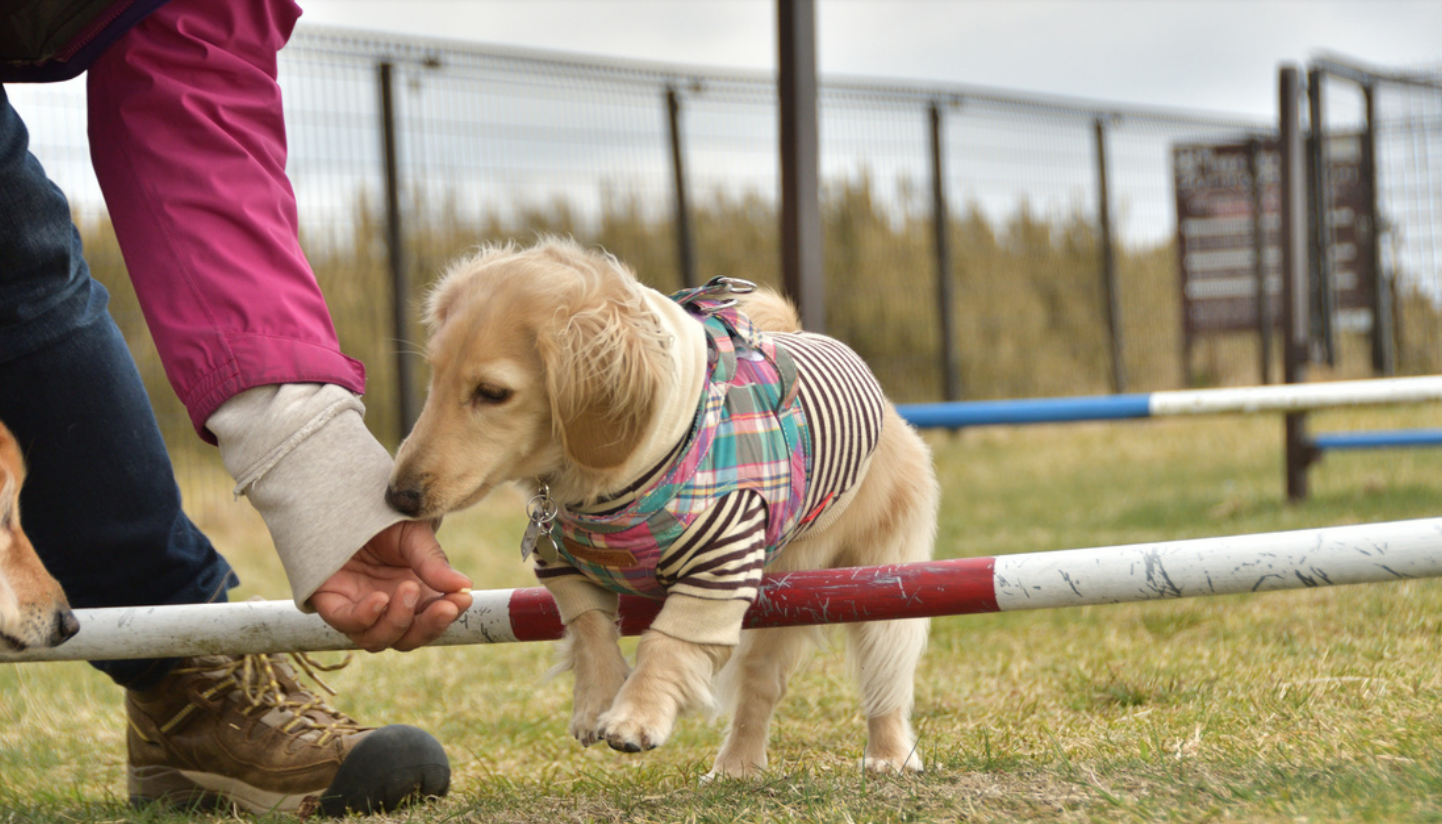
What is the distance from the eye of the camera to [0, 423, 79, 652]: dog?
1546 millimetres

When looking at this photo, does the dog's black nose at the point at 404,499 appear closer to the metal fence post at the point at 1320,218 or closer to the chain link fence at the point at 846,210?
the chain link fence at the point at 846,210

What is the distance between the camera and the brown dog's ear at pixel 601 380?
151 centimetres

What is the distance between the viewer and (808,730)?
2418mm

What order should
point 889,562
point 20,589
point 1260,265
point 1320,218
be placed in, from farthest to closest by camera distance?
point 1260,265 → point 1320,218 → point 889,562 → point 20,589

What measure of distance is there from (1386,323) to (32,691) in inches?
330

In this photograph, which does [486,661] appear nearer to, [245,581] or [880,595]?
[245,581]

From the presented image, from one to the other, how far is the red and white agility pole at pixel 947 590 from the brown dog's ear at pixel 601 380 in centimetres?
27

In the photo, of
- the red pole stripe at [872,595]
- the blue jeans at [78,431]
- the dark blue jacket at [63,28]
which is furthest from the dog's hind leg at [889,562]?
the dark blue jacket at [63,28]

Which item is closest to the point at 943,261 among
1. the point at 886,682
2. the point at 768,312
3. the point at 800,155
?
the point at 800,155

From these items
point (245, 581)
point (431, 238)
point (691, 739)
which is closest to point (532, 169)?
point (431, 238)

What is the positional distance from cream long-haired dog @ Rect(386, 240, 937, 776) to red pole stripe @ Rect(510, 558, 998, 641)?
0.06 m

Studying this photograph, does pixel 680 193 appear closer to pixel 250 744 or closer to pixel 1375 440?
pixel 1375 440

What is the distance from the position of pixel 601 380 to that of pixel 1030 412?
2273mm

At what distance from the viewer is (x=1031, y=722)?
2145 mm
